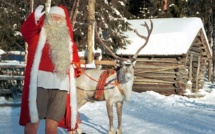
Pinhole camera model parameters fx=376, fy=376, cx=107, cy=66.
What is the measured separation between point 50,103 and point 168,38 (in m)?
16.3

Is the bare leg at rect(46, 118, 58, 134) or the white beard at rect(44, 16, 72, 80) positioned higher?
the white beard at rect(44, 16, 72, 80)

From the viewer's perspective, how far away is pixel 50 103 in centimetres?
462

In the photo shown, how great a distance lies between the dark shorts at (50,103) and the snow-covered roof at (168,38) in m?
→ 14.6

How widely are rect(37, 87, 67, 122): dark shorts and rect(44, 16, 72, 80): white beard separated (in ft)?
0.74

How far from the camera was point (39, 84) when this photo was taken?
15.0 feet

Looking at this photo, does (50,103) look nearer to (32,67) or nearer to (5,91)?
(32,67)

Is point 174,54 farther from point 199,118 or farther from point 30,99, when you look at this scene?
A: point 30,99

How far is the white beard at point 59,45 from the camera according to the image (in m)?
4.71

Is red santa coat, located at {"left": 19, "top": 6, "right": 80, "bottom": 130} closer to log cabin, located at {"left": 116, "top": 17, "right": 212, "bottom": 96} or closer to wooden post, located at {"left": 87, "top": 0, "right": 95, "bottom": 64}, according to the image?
wooden post, located at {"left": 87, "top": 0, "right": 95, "bottom": 64}

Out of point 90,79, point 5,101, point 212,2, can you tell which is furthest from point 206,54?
point 90,79

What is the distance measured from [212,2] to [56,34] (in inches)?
1333

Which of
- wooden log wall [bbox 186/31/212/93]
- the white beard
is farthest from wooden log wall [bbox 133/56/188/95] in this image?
the white beard

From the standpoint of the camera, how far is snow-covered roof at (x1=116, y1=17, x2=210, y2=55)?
758 inches

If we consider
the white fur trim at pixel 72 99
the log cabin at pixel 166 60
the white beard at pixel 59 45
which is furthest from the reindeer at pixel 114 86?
the log cabin at pixel 166 60
